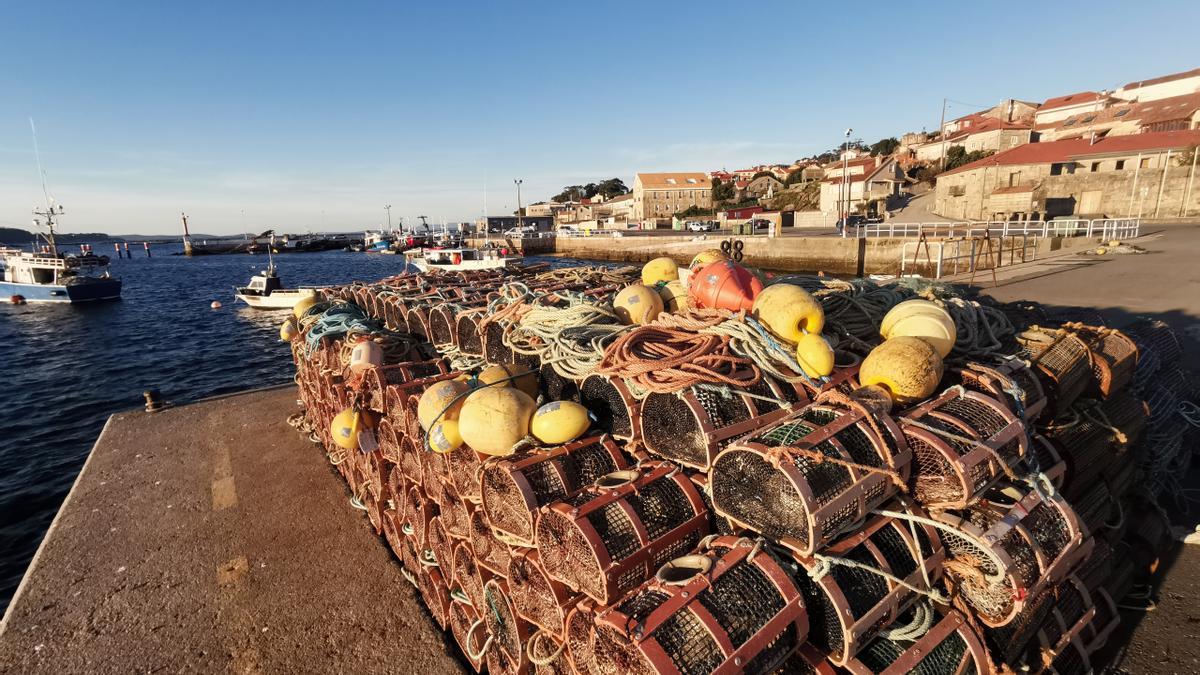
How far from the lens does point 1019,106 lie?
2926 inches

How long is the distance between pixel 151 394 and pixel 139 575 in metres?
6.46

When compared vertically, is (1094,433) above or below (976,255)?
below

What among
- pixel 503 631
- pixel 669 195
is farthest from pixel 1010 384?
pixel 669 195

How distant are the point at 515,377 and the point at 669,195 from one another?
86.0 metres

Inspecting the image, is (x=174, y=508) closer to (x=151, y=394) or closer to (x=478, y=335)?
(x=478, y=335)

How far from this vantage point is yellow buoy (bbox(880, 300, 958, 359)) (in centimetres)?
367

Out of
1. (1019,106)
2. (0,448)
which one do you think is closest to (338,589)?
(0,448)

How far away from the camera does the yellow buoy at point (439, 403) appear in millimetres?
3928

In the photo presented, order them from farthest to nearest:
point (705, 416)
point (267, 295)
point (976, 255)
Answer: point (267, 295), point (976, 255), point (705, 416)

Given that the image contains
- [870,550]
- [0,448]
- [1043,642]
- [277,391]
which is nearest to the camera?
[870,550]

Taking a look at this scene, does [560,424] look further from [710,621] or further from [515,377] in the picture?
[710,621]

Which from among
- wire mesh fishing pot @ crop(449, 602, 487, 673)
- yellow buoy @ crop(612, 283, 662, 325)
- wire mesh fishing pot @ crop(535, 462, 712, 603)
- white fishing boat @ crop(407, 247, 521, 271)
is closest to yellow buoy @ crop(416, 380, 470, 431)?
wire mesh fishing pot @ crop(535, 462, 712, 603)

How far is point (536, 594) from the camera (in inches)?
124

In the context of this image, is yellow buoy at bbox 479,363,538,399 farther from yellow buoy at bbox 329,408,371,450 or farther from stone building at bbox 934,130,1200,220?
stone building at bbox 934,130,1200,220
